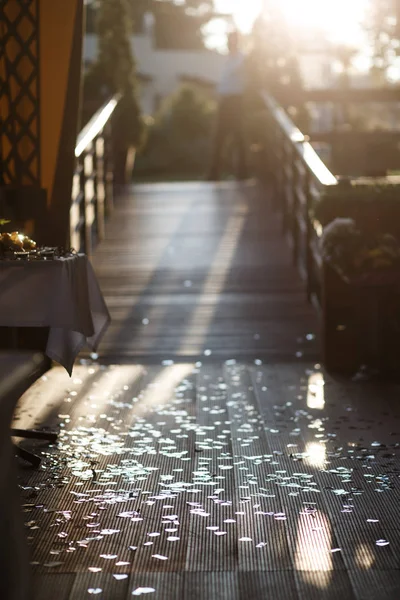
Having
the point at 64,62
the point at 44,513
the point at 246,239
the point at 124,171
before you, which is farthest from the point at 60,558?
the point at 124,171

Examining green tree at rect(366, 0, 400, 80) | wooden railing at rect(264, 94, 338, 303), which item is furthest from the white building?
wooden railing at rect(264, 94, 338, 303)

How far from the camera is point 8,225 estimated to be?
654cm

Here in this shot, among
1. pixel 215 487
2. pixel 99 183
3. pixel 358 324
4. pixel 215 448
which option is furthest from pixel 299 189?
pixel 215 487

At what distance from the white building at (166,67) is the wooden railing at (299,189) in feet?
74.6

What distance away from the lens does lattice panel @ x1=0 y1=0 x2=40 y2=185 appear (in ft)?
21.7

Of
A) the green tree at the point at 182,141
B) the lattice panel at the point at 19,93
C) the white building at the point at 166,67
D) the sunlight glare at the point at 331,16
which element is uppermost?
the sunlight glare at the point at 331,16

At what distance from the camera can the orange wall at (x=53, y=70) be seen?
695 centimetres

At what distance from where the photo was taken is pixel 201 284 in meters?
9.03

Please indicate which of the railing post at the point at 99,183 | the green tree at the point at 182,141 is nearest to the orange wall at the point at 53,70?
the railing post at the point at 99,183

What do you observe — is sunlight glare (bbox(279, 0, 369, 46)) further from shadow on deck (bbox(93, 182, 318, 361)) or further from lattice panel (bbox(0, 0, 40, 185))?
lattice panel (bbox(0, 0, 40, 185))

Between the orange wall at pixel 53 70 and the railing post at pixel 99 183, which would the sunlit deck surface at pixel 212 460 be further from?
the railing post at pixel 99 183

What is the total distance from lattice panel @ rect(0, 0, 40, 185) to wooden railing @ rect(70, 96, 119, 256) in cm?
101

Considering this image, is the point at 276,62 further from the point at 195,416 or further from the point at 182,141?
the point at 195,416

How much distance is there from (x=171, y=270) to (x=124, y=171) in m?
4.94
